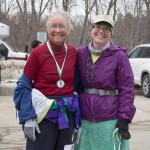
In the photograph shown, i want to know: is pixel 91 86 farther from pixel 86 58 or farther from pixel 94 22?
pixel 94 22

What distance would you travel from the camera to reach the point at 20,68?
1560cm

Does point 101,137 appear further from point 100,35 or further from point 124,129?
point 100,35

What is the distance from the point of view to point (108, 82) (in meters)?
3.56

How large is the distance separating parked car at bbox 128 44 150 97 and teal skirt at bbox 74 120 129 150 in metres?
9.18

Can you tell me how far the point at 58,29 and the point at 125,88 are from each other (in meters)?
0.75

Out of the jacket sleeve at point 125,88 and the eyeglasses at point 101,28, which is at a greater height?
the eyeglasses at point 101,28

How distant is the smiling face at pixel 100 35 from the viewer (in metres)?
3.59

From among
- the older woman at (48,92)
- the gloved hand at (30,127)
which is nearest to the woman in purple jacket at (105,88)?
the older woman at (48,92)

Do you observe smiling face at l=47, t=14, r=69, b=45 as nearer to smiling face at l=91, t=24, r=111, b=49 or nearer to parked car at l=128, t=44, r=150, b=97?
smiling face at l=91, t=24, r=111, b=49

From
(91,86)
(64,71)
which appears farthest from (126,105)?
(64,71)

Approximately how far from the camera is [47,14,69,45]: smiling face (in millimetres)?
3459

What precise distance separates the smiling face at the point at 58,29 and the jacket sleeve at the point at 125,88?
528mm

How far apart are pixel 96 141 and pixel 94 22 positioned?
103 centimetres

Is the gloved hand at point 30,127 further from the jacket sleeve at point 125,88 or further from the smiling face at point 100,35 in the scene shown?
the smiling face at point 100,35
